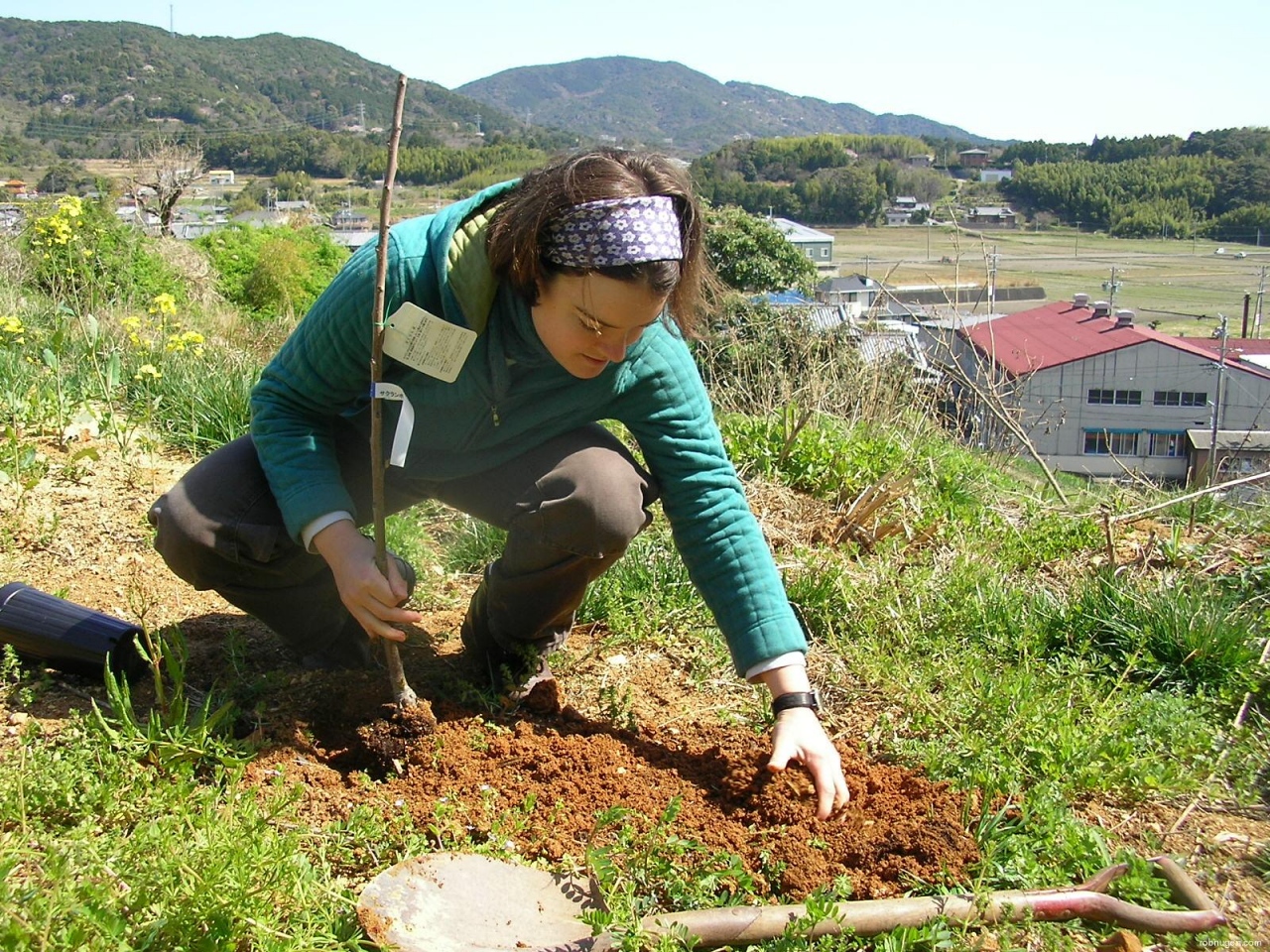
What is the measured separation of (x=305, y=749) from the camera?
6.22ft

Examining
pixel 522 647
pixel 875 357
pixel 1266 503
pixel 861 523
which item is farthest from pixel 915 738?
pixel 875 357

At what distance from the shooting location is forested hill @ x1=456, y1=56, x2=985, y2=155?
12369 cm

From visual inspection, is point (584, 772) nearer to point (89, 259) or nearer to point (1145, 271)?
point (89, 259)

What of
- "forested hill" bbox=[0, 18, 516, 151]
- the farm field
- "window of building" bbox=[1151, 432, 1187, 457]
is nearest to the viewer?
"window of building" bbox=[1151, 432, 1187, 457]

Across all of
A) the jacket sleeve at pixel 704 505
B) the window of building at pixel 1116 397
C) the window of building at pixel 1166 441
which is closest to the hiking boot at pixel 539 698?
the jacket sleeve at pixel 704 505

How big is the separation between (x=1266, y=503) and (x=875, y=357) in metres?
2.23

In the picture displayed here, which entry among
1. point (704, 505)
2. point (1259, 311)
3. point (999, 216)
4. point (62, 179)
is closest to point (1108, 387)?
point (1259, 311)

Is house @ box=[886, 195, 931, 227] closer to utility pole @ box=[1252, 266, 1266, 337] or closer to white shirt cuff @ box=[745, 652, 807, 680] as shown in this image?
utility pole @ box=[1252, 266, 1266, 337]

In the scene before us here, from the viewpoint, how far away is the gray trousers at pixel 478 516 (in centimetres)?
195

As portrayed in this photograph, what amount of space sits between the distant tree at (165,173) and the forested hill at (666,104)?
9310 cm

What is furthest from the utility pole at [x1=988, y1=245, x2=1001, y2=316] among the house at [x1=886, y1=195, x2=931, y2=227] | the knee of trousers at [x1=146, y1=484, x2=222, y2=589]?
the house at [x1=886, y1=195, x2=931, y2=227]

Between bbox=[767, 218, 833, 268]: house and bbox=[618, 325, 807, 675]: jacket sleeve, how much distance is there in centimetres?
2193

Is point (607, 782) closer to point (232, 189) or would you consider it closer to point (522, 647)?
point (522, 647)

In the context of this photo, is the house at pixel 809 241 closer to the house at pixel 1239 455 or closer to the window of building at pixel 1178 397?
the window of building at pixel 1178 397
